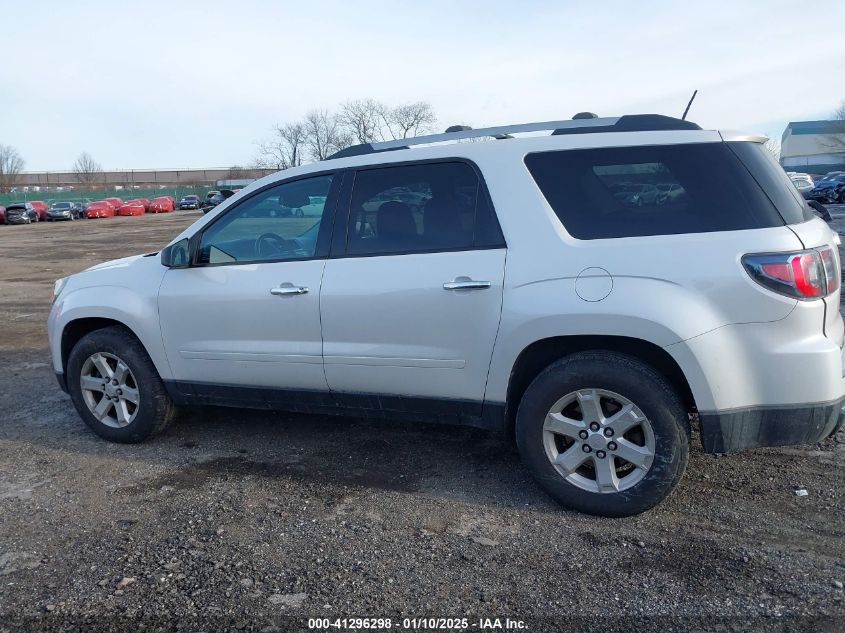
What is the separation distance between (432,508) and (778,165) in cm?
253

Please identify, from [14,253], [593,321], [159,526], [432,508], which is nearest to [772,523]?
[593,321]

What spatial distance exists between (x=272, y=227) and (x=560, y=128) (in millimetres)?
1849

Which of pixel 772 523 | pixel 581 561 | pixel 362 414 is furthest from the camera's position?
pixel 362 414

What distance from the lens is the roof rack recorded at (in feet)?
12.6

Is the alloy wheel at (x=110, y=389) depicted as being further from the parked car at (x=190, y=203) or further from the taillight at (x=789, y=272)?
the parked car at (x=190, y=203)

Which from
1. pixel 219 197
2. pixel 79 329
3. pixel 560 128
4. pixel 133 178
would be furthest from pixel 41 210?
pixel 133 178

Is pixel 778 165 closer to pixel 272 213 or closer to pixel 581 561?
pixel 581 561

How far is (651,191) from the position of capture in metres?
3.64

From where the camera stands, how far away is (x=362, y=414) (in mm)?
4371

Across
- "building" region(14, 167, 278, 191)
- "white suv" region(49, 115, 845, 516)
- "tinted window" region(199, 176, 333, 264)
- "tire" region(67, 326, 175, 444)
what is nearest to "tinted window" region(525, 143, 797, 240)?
"white suv" region(49, 115, 845, 516)

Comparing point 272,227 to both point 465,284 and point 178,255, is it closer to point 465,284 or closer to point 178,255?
point 178,255

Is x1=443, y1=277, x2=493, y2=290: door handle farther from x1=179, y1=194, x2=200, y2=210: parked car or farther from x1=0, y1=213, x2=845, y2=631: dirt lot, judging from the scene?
x1=179, y1=194, x2=200, y2=210: parked car

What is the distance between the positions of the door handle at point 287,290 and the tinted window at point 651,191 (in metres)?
1.46

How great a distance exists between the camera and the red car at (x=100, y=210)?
52.8 m
